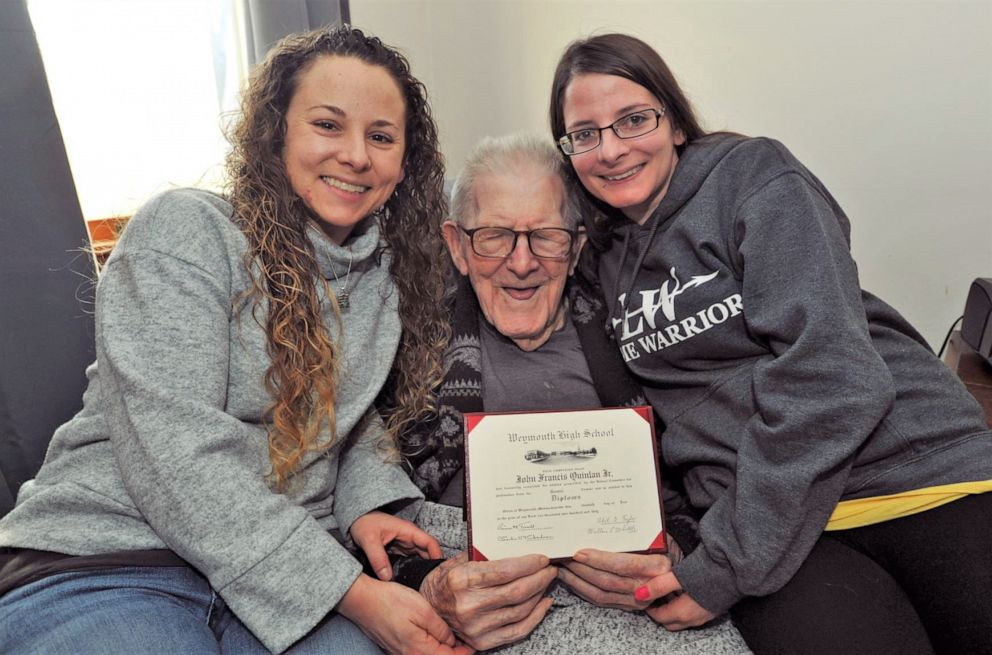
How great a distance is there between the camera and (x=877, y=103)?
1986 millimetres

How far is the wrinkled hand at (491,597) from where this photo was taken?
3.63 ft

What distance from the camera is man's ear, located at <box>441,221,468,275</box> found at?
1.50m

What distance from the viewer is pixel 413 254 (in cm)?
139

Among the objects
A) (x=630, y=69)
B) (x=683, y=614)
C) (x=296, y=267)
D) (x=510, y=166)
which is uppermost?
(x=630, y=69)

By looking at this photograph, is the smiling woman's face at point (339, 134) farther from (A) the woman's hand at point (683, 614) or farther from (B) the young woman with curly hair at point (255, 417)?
(A) the woman's hand at point (683, 614)

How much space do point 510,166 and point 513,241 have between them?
154 millimetres

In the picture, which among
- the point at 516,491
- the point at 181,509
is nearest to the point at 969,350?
the point at 516,491

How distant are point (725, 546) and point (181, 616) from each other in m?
0.81

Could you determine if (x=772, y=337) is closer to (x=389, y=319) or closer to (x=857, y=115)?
(x=389, y=319)

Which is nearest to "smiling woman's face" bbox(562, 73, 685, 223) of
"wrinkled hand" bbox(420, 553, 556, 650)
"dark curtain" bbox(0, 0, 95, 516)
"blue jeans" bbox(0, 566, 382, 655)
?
"wrinkled hand" bbox(420, 553, 556, 650)

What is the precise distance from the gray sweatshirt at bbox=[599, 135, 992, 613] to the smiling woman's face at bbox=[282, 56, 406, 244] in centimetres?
53

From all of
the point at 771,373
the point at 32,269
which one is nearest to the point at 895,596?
the point at 771,373

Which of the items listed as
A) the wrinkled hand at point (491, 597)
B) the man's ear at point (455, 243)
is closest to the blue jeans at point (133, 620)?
the wrinkled hand at point (491, 597)

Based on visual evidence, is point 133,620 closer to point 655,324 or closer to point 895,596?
point 655,324
